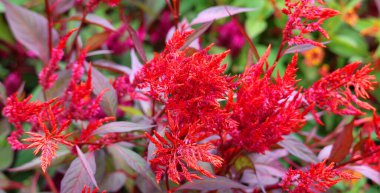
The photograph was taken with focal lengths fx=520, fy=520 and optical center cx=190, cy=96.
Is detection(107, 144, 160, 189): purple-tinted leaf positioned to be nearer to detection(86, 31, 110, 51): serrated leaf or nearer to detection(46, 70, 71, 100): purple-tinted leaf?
detection(46, 70, 71, 100): purple-tinted leaf

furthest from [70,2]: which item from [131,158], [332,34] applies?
[332,34]

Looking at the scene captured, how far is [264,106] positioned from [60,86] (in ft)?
1.60

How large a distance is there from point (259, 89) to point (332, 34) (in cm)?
124

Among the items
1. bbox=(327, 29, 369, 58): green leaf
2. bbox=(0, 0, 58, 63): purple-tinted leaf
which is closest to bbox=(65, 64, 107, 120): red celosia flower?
bbox=(0, 0, 58, 63): purple-tinted leaf

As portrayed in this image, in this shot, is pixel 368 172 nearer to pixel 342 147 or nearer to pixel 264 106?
pixel 342 147

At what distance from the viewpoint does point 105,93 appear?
0.95 metres

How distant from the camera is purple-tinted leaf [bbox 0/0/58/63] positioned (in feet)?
3.83

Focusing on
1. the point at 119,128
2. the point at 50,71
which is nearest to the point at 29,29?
the point at 50,71

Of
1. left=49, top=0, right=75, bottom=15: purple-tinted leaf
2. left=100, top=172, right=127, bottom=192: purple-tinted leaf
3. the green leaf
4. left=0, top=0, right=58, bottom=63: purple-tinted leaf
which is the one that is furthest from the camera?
the green leaf

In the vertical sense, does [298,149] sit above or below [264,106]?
below

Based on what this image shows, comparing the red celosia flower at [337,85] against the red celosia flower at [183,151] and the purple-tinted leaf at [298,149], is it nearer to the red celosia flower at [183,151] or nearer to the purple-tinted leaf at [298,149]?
the purple-tinted leaf at [298,149]

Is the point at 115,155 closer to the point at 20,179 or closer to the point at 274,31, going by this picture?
the point at 20,179

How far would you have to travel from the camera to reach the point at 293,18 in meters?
0.79

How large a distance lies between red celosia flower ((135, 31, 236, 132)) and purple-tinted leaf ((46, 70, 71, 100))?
1.28 feet
